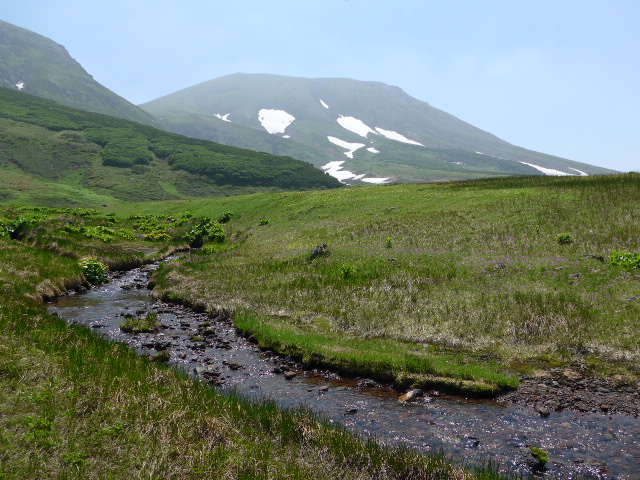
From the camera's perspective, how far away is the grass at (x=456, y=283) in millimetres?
15453

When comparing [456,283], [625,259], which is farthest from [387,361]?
[625,259]

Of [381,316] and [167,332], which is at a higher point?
[381,316]

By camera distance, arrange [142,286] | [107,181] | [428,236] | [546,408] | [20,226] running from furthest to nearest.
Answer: [107,181] < [20,226] < [428,236] < [142,286] < [546,408]

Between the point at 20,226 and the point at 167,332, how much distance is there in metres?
30.3

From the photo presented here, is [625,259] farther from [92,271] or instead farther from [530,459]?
[92,271]

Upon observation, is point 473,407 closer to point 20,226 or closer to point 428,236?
point 428,236

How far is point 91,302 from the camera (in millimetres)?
23219

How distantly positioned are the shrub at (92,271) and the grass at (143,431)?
1890 cm

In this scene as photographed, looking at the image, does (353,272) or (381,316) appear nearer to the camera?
(381,316)

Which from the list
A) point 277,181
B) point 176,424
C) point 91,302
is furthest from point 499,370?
point 277,181

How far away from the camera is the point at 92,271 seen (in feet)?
92.4

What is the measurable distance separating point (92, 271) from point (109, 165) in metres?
136

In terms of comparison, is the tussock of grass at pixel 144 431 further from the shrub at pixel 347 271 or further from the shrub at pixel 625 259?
the shrub at pixel 625 259

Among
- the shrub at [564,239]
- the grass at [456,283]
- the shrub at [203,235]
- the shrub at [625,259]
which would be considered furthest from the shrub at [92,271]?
the shrub at [625,259]
